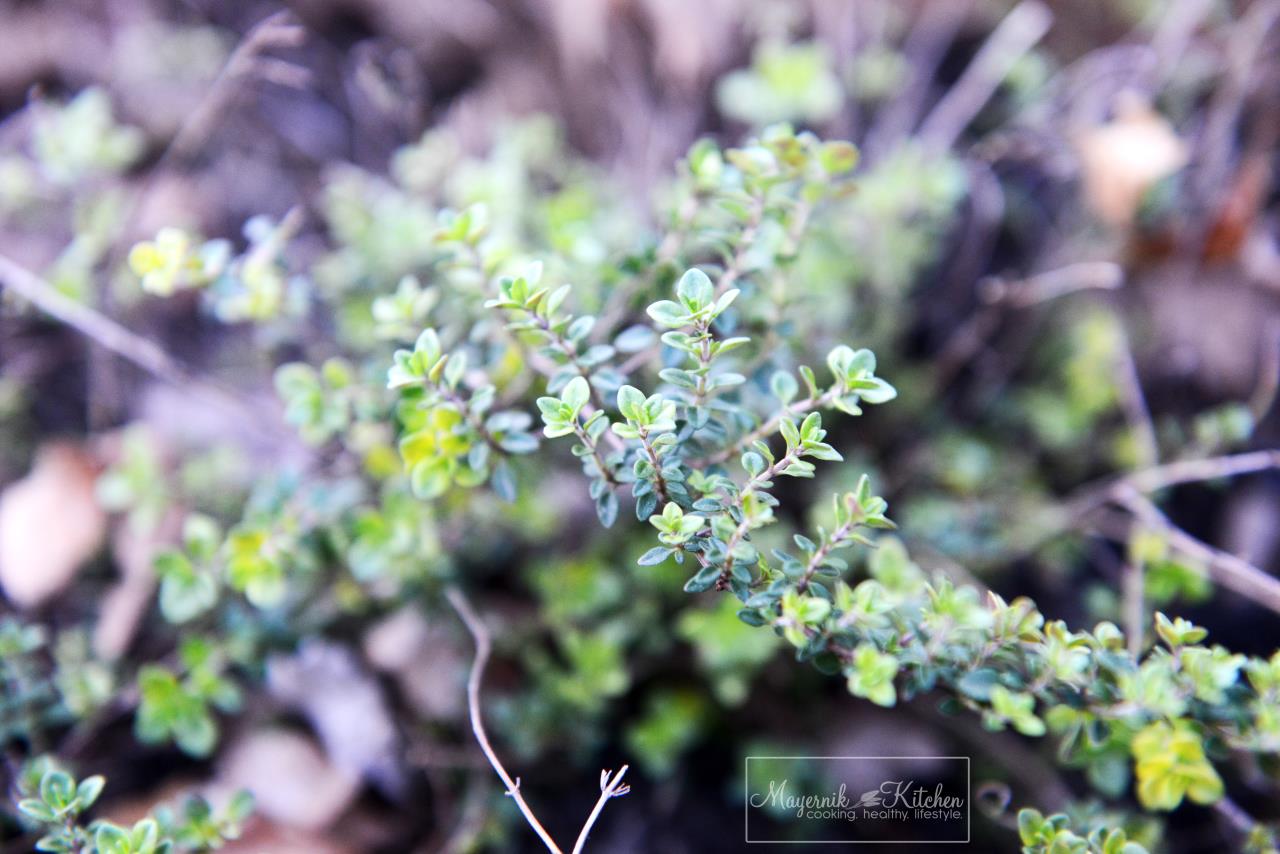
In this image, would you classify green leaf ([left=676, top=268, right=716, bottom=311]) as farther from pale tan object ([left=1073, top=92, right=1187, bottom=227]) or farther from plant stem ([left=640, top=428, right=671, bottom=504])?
Result: pale tan object ([left=1073, top=92, right=1187, bottom=227])

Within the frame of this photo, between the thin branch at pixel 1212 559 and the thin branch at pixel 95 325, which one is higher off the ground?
the thin branch at pixel 95 325

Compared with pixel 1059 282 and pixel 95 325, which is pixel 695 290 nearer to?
pixel 95 325

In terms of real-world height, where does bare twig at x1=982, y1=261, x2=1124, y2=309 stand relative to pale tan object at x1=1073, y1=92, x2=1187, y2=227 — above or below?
below

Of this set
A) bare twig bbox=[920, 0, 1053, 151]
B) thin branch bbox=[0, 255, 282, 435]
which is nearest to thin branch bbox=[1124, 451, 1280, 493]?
bare twig bbox=[920, 0, 1053, 151]

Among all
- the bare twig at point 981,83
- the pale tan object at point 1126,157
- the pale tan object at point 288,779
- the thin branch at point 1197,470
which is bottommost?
the pale tan object at point 288,779

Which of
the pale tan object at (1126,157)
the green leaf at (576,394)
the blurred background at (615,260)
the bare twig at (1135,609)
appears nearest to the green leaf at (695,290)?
the green leaf at (576,394)

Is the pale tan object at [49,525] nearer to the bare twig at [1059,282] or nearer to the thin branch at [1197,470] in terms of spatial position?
the bare twig at [1059,282]
